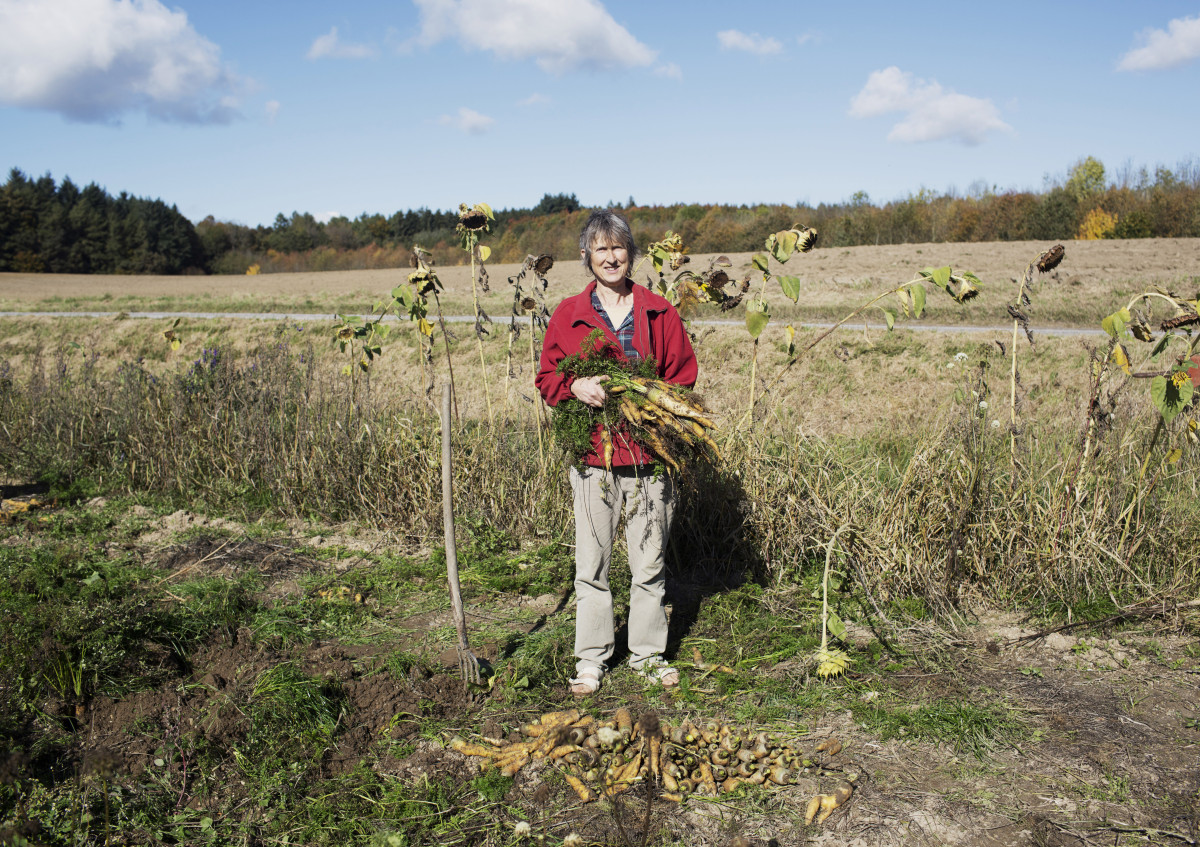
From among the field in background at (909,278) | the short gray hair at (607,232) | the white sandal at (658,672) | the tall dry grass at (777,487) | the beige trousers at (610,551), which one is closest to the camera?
the short gray hair at (607,232)

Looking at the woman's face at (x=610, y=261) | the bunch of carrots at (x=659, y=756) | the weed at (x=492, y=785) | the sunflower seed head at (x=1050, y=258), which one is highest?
the sunflower seed head at (x=1050, y=258)

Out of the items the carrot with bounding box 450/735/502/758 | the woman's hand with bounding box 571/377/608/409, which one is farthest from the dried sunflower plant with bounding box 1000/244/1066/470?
the carrot with bounding box 450/735/502/758

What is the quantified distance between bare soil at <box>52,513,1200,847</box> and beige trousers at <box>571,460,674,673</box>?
228mm

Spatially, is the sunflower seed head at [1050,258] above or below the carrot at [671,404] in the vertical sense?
above

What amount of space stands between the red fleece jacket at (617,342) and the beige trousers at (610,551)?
11cm

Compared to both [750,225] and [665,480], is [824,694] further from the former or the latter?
[750,225]

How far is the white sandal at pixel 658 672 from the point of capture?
2.92 metres

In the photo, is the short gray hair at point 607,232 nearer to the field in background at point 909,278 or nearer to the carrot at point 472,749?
the carrot at point 472,749

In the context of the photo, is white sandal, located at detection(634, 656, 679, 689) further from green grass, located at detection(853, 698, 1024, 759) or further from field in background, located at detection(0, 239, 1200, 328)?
field in background, located at detection(0, 239, 1200, 328)

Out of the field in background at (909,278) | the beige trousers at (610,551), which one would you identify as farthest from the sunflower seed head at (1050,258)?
the field in background at (909,278)

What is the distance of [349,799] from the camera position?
229 centimetres

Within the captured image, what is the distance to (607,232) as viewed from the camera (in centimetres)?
270

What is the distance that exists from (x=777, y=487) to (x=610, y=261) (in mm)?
1646

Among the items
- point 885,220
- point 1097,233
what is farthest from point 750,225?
point 1097,233
